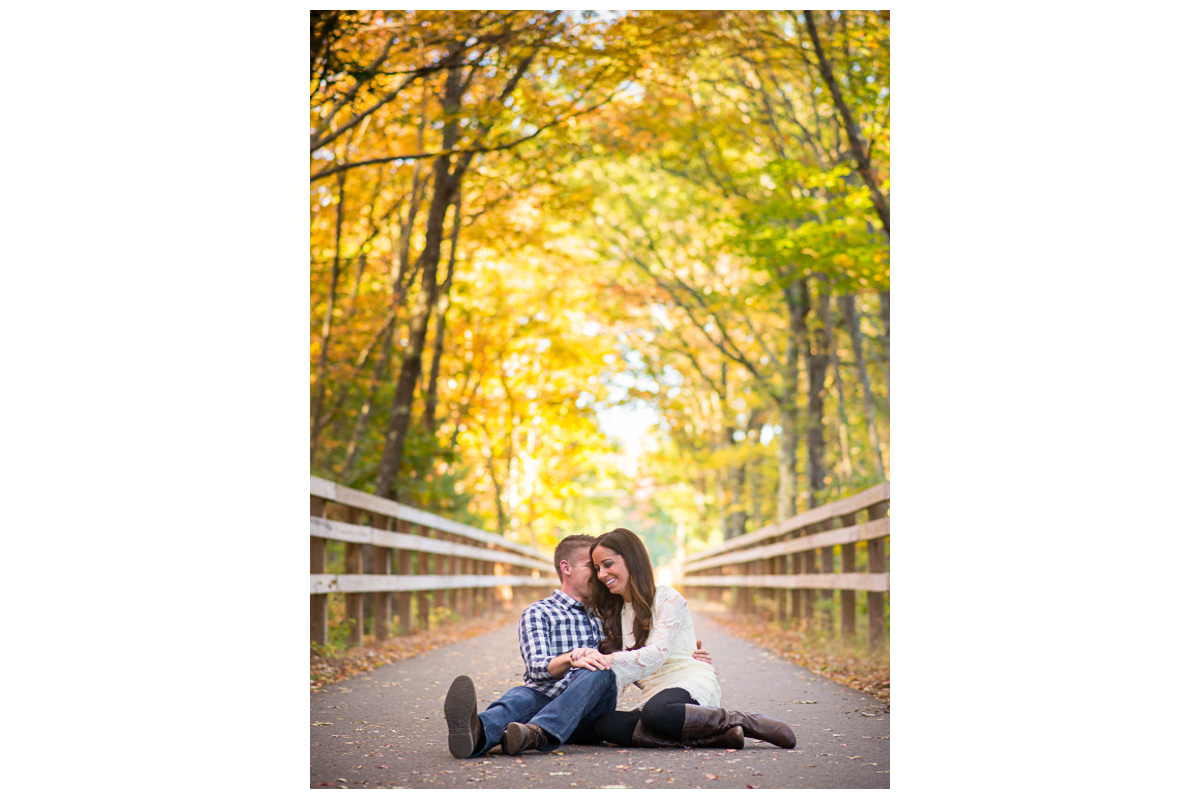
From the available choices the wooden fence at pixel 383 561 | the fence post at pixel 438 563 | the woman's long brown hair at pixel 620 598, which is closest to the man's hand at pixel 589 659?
the woman's long brown hair at pixel 620 598

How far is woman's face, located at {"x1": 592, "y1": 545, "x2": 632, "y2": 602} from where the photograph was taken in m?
3.90

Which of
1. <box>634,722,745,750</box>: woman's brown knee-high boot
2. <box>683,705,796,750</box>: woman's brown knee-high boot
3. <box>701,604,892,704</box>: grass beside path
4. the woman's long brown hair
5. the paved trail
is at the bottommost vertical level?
<box>701,604,892,704</box>: grass beside path

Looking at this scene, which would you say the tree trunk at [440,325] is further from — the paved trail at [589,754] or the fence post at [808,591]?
the paved trail at [589,754]

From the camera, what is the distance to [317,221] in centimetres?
1045

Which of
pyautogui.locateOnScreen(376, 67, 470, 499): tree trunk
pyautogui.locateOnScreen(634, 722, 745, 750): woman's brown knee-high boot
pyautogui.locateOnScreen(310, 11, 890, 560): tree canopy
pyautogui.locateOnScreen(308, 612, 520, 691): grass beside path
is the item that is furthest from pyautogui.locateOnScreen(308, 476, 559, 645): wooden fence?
pyautogui.locateOnScreen(634, 722, 745, 750): woman's brown knee-high boot

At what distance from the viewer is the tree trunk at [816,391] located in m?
12.2

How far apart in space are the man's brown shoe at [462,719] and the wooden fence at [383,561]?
161 cm

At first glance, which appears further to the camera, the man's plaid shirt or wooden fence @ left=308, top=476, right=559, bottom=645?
wooden fence @ left=308, top=476, right=559, bottom=645

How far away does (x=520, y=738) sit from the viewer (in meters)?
3.67

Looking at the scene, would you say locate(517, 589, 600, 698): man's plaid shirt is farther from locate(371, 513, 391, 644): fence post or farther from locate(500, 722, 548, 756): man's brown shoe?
locate(371, 513, 391, 644): fence post

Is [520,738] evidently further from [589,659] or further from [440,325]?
[440,325]

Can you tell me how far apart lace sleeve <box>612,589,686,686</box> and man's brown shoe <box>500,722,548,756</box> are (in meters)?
0.35
